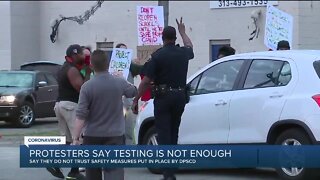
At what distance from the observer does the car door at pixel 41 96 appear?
2061 cm

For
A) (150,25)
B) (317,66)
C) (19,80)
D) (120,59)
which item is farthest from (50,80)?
(317,66)

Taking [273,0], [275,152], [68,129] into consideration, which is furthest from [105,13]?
[275,152]

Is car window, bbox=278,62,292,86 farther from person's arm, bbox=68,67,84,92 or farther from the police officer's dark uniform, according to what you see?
person's arm, bbox=68,67,84,92

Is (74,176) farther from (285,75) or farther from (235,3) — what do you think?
(235,3)

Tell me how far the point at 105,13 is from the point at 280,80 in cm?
1777

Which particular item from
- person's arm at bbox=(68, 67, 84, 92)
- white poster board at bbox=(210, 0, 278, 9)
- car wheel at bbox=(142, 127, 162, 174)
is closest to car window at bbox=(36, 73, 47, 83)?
white poster board at bbox=(210, 0, 278, 9)

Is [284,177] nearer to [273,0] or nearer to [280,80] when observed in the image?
[280,80]

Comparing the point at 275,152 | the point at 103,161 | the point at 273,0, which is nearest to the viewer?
the point at 103,161

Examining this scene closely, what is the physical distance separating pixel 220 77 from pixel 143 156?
3514 millimetres

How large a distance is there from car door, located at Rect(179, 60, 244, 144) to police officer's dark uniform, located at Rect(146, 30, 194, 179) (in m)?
1.04

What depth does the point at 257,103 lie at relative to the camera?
32.2 ft

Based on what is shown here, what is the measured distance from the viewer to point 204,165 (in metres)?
7.64

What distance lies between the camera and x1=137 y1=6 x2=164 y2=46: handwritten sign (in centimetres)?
1489

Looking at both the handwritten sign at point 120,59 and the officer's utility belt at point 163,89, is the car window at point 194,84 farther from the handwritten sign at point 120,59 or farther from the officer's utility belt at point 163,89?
the handwritten sign at point 120,59
